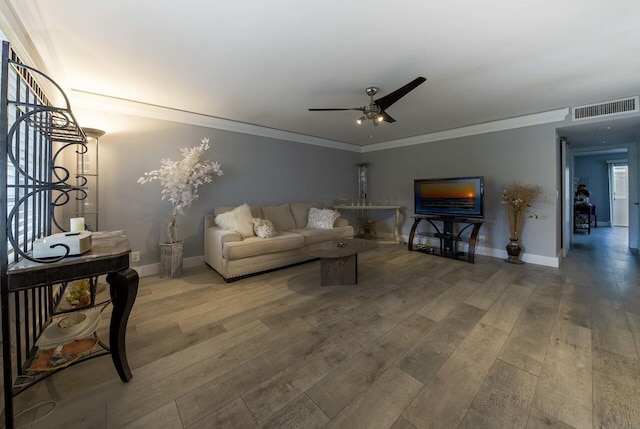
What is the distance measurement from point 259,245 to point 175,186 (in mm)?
1396

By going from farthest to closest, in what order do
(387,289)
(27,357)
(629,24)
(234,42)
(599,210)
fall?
(599,210)
(387,289)
(234,42)
(629,24)
(27,357)

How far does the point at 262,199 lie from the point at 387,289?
2747 millimetres

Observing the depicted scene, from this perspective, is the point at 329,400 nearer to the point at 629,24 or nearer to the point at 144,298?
the point at 144,298

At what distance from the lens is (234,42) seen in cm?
201

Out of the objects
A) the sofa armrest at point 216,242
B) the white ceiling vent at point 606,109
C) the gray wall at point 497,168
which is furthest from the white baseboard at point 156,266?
the white ceiling vent at point 606,109

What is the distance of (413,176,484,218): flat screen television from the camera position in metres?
3.97

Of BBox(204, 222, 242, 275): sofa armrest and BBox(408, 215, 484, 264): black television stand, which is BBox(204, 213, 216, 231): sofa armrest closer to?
BBox(204, 222, 242, 275): sofa armrest

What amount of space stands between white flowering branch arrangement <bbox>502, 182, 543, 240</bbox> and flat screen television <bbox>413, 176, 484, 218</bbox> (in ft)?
1.30

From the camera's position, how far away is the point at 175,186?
329 centimetres

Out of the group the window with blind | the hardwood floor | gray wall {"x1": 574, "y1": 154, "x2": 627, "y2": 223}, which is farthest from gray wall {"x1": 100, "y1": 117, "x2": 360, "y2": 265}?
gray wall {"x1": 574, "y1": 154, "x2": 627, "y2": 223}

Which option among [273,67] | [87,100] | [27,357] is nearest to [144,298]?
[27,357]

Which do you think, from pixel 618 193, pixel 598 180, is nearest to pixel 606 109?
pixel 598 180

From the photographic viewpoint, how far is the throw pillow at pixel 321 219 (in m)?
4.43

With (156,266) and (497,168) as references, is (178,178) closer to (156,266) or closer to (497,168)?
(156,266)
